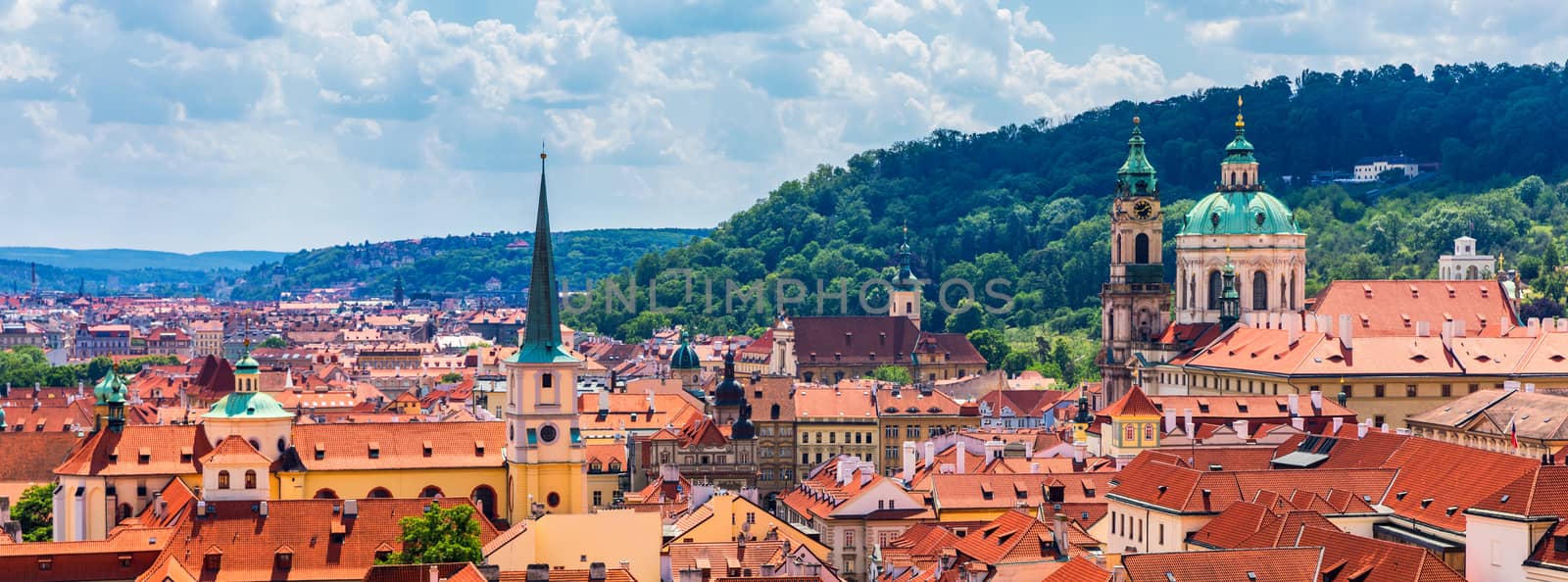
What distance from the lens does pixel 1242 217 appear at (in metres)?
144

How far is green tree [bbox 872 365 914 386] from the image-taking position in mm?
188750

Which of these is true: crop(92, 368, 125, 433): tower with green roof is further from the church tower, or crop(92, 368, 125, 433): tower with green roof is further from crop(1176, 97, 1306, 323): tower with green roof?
crop(1176, 97, 1306, 323): tower with green roof

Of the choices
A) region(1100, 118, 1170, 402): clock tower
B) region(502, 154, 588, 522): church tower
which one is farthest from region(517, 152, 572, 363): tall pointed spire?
region(1100, 118, 1170, 402): clock tower

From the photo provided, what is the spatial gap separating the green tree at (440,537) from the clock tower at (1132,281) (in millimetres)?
68211

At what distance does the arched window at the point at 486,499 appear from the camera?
9669 centimetres

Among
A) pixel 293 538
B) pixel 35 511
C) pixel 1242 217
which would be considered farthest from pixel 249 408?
pixel 1242 217

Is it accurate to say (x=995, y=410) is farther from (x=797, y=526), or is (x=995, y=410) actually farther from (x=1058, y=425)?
(x=797, y=526)

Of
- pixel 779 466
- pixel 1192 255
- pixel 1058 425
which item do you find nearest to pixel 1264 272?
pixel 1192 255

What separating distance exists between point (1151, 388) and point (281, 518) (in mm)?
67259

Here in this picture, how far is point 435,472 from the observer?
317ft

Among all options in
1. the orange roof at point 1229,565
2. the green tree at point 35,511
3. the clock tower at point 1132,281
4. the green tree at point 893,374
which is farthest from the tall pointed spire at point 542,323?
the green tree at point 893,374

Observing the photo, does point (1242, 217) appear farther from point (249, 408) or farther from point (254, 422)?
point (254, 422)

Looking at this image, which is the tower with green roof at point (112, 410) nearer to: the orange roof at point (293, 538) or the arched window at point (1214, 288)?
the orange roof at point (293, 538)

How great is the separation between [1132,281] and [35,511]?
221 feet
